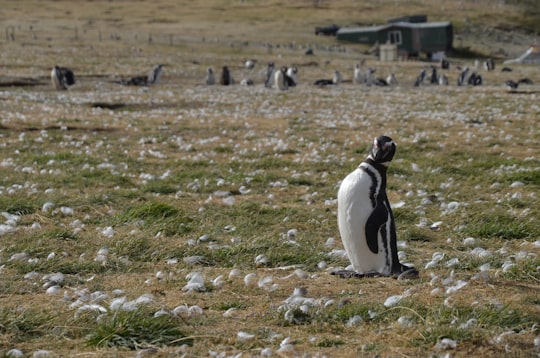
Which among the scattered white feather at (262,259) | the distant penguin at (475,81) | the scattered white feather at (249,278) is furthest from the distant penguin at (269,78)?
the scattered white feather at (249,278)

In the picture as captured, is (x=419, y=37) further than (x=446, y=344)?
Yes

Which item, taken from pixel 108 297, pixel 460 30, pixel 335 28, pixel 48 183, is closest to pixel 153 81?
pixel 48 183

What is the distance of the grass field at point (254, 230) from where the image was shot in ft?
16.4

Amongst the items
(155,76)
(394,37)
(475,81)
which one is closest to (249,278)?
(155,76)

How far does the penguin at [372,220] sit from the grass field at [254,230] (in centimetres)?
27

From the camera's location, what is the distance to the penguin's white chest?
669cm

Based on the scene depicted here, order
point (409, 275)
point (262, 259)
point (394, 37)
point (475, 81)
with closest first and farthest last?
point (409, 275) → point (262, 259) → point (475, 81) → point (394, 37)

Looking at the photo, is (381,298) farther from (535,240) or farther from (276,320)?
(535,240)

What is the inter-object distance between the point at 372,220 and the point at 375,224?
5 centimetres

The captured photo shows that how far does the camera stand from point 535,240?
320 inches

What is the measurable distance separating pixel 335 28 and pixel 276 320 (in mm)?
89552

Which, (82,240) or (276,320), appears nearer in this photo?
(276,320)

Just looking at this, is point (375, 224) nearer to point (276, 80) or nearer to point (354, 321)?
point (354, 321)

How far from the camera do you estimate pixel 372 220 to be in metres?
6.73
